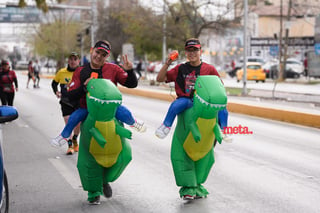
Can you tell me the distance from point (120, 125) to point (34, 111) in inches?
559

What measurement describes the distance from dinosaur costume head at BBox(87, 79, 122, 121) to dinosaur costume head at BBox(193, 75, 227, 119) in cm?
84

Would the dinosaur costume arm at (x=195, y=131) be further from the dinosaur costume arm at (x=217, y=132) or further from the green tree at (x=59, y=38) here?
the green tree at (x=59, y=38)

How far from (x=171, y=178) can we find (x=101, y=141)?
7.64 ft

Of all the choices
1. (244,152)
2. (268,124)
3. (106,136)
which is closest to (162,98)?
(268,124)

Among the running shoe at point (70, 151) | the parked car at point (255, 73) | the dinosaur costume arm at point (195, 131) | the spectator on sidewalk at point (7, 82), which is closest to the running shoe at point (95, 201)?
the dinosaur costume arm at point (195, 131)

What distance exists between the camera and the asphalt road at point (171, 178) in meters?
6.79

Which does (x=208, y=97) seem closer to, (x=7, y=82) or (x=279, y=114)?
(x=279, y=114)

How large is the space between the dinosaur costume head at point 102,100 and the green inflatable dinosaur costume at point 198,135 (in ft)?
2.74

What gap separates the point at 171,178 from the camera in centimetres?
836

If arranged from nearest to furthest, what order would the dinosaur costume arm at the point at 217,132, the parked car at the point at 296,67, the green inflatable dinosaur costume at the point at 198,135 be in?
the green inflatable dinosaur costume at the point at 198,135 → the dinosaur costume arm at the point at 217,132 → the parked car at the point at 296,67

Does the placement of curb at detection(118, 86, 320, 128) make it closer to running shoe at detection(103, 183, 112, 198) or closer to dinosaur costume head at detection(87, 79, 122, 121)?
running shoe at detection(103, 183, 112, 198)

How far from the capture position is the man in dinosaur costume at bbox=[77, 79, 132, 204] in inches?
247

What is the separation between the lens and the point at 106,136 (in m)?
6.37

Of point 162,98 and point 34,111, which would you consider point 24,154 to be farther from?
point 162,98
